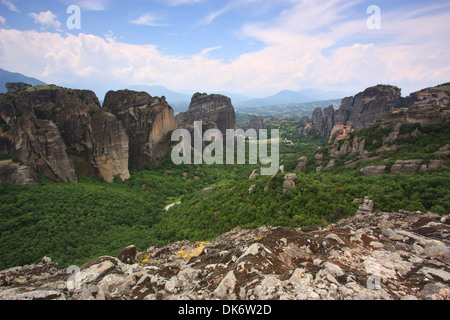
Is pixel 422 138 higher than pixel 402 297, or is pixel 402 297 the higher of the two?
pixel 422 138

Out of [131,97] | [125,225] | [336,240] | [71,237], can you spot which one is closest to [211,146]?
[131,97]

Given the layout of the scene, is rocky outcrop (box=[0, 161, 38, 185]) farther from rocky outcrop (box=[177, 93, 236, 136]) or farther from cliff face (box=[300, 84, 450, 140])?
rocky outcrop (box=[177, 93, 236, 136])

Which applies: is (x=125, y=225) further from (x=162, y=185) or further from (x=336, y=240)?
(x=336, y=240)

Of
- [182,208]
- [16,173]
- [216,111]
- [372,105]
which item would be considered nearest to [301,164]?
[182,208]

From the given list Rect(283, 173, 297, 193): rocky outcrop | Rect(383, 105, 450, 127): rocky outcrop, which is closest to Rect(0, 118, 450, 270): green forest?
Rect(283, 173, 297, 193): rocky outcrop

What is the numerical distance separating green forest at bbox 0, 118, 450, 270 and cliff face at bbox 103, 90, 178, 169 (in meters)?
11.5

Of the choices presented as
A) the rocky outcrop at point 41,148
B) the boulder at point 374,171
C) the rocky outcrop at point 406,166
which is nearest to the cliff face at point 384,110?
the rocky outcrop at point 406,166

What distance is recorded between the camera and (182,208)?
25859 mm

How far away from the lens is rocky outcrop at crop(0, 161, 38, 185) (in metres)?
23.5

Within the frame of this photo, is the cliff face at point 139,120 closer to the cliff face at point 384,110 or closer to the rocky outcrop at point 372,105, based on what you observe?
the cliff face at point 384,110

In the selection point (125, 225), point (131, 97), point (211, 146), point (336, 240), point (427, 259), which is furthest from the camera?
point (211, 146)
